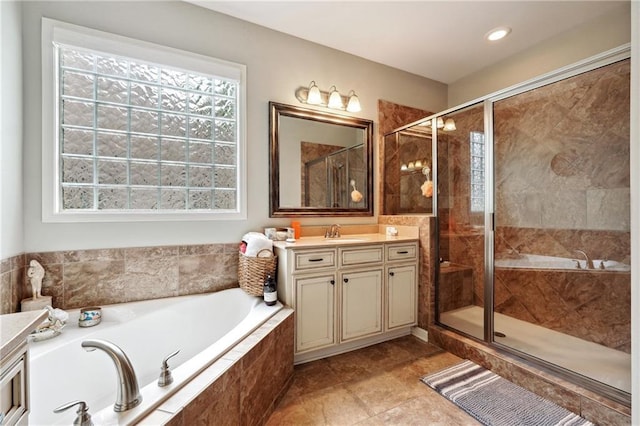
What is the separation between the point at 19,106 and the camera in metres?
1.51

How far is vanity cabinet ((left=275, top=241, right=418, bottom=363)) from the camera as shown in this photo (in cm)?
185

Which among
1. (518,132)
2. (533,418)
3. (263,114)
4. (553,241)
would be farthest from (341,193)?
(533,418)

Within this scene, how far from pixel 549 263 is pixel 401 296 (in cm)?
125

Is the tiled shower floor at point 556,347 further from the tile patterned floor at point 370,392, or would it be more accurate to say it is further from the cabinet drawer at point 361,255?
the cabinet drawer at point 361,255

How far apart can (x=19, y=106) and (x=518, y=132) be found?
3.48 metres

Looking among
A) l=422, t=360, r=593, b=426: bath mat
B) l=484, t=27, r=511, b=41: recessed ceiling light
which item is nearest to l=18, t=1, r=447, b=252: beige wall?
l=484, t=27, r=511, b=41: recessed ceiling light

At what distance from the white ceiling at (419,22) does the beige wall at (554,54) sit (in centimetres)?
7

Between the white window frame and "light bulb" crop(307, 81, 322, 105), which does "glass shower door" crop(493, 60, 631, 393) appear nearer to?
"light bulb" crop(307, 81, 322, 105)

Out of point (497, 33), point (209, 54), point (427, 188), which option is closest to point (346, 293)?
point (427, 188)

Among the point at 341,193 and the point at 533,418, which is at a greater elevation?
the point at 341,193

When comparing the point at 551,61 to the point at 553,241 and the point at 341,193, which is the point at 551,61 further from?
the point at 341,193

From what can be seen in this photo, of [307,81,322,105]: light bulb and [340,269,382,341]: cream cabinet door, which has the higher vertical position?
[307,81,322,105]: light bulb

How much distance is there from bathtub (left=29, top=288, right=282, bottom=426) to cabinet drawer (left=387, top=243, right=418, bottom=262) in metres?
1.01

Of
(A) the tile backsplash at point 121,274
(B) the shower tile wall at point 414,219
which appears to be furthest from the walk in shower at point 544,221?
(A) the tile backsplash at point 121,274
